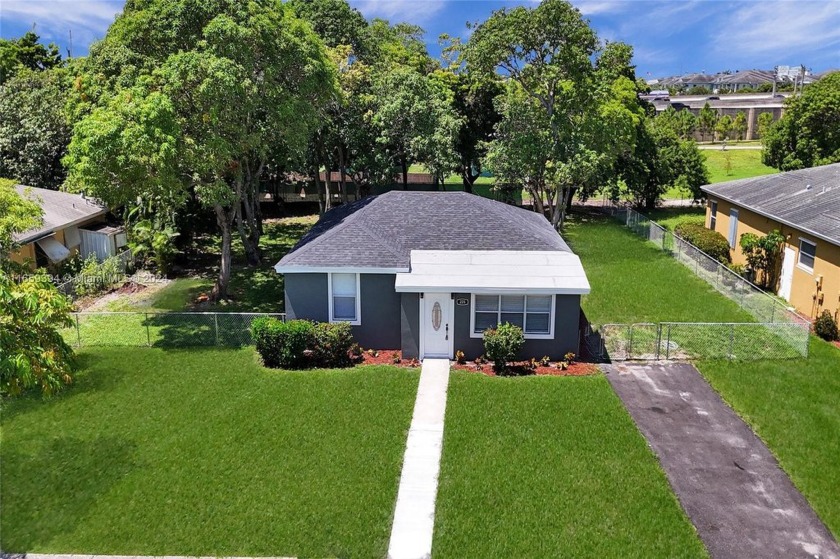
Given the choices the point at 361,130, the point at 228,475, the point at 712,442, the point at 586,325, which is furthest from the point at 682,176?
the point at 228,475

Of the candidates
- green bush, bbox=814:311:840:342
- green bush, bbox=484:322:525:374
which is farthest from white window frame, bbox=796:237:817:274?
green bush, bbox=484:322:525:374

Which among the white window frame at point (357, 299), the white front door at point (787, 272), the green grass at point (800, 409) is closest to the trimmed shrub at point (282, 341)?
the white window frame at point (357, 299)

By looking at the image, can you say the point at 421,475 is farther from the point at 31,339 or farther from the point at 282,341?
the point at 31,339

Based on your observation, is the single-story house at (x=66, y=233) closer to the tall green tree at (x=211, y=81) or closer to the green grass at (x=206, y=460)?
the tall green tree at (x=211, y=81)

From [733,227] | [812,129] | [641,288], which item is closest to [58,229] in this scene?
[641,288]

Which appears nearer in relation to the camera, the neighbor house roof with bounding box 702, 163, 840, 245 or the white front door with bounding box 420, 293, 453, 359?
the white front door with bounding box 420, 293, 453, 359

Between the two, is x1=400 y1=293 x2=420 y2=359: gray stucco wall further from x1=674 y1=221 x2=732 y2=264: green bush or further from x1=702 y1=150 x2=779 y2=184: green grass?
x1=702 y1=150 x2=779 y2=184: green grass
